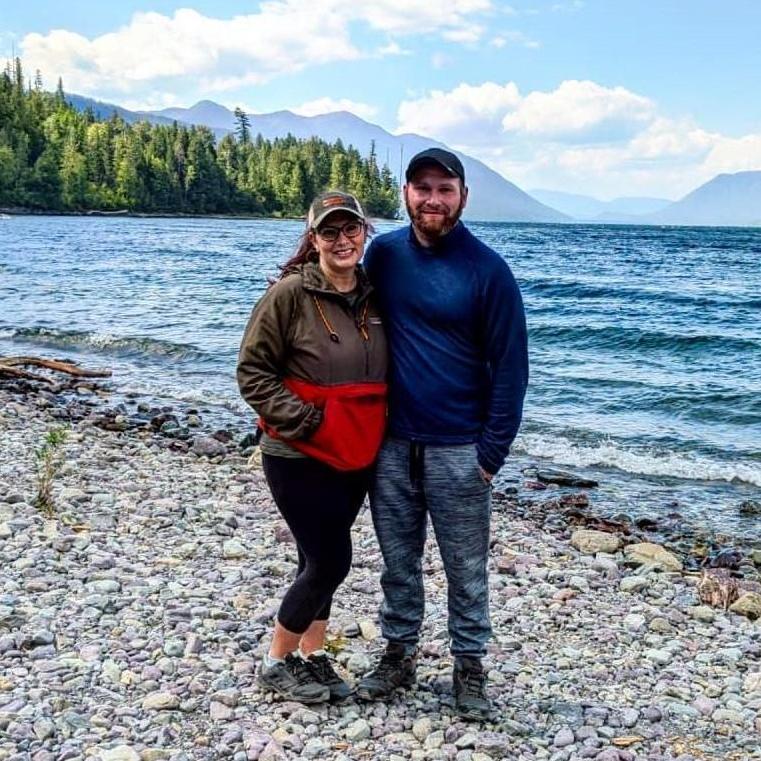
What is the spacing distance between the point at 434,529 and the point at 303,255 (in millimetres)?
1585

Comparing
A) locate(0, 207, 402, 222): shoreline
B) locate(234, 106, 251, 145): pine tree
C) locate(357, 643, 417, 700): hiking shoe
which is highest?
locate(234, 106, 251, 145): pine tree

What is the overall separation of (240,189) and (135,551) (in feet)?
462

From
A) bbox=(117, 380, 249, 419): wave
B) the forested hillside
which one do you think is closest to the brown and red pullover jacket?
bbox=(117, 380, 249, 419): wave

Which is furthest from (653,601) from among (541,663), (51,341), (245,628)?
(51,341)

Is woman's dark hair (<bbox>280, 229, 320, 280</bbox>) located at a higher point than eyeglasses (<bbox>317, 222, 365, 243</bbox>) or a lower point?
lower

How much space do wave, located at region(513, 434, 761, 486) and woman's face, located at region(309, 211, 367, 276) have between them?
916 centimetres

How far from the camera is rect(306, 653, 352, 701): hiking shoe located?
4.81 m

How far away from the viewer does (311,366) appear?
4188mm

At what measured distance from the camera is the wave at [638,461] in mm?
12266

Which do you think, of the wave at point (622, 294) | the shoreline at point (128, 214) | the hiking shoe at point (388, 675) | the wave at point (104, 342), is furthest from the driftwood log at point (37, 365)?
the shoreline at point (128, 214)

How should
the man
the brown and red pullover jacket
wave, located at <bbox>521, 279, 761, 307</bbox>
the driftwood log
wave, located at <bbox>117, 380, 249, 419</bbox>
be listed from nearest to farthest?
1. the brown and red pullover jacket
2. the man
3. wave, located at <bbox>117, 380, 249, 419</bbox>
4. the driftwood log
5. wave, located at <bbox>521, 279, 761, 307</bbox>

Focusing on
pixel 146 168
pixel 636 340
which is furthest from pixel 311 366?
pixel 146 168

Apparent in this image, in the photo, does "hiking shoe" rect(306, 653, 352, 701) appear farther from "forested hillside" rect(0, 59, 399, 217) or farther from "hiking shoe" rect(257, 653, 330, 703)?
"forested hillside" rect(0, 59, 399, 217)

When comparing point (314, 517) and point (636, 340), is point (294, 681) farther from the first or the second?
point (636, 340)
